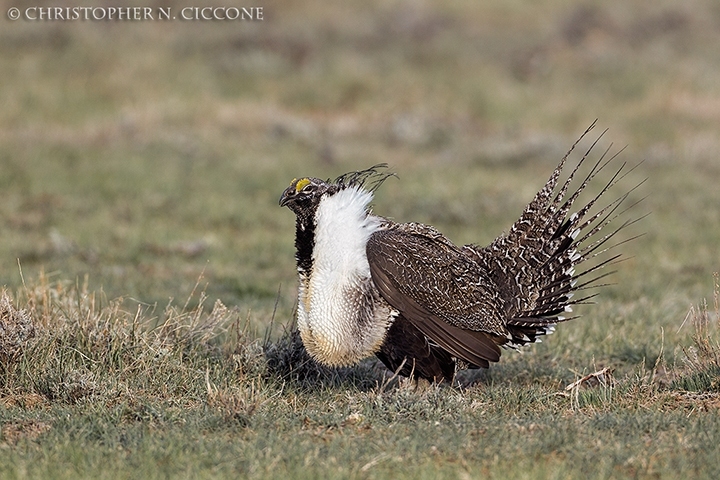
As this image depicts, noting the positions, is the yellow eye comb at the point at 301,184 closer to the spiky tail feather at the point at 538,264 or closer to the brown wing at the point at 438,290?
the brown wing at the point at 438,290

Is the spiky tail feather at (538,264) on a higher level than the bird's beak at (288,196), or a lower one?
lower

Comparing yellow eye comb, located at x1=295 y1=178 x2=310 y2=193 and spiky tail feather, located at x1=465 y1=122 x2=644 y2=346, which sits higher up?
yellow eye comb, located at x1=295 y1=178 x2=310 y2=193

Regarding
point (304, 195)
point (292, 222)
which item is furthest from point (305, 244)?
point (292, 222)

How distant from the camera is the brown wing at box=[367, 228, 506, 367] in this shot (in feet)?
16.0

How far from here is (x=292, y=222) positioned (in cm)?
1134

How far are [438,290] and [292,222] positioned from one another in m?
6.42

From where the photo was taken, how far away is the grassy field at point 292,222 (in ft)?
13.4

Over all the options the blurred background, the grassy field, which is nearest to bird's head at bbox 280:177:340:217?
the grassy field

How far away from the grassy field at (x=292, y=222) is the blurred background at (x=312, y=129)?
52 millimetres

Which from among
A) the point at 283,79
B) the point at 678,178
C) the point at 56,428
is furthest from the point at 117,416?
the point at 283,79

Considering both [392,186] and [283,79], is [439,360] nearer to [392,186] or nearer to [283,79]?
[392,186]

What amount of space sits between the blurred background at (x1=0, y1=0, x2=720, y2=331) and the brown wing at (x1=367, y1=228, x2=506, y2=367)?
2050 millimetres

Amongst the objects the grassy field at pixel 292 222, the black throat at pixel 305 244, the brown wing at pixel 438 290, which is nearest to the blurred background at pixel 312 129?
the grassy field at pixel 292 222

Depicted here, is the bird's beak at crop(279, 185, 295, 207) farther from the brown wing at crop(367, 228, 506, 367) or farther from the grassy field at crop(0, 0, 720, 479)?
the grassy field at crop(0, 0, 720, 479)
